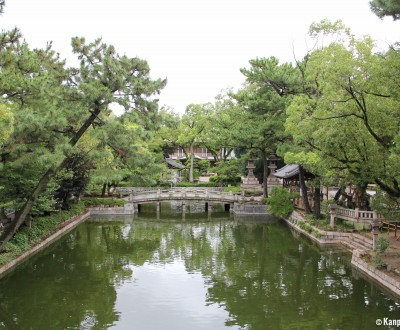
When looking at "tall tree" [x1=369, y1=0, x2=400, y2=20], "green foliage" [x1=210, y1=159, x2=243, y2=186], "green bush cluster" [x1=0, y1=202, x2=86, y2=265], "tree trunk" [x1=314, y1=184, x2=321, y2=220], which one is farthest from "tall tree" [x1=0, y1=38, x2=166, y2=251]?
"green foliage" [x1=210, y1=159, x2=243, y2=186]

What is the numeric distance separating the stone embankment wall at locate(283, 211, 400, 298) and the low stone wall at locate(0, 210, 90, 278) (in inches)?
553

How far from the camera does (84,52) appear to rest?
14.8 metres

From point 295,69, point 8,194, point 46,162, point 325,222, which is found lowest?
point 325,222

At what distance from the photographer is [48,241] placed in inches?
843

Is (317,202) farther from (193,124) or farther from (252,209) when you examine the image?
(193,124)

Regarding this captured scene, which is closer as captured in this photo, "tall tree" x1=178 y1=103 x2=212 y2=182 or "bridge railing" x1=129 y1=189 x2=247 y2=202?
"bridge railing" x1=129 y1=189 x2=247 y2=202

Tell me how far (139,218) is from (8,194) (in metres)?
14.9

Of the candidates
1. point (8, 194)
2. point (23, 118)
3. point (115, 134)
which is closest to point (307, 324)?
point (115, 134)

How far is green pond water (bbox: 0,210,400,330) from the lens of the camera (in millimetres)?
11761

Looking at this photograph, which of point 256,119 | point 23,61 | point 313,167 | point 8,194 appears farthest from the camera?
Answer: point 256,119

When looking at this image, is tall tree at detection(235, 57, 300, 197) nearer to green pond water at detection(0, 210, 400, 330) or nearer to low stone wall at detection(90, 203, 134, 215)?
green pond water at detection(0, 210, 400, 330)

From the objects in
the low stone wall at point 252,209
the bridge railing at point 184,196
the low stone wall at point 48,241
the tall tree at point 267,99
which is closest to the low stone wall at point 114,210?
the low stone wall at point 48,241

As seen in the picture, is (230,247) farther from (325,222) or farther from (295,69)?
(295,69)

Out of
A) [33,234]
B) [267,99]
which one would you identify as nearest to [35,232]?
[33,234]
